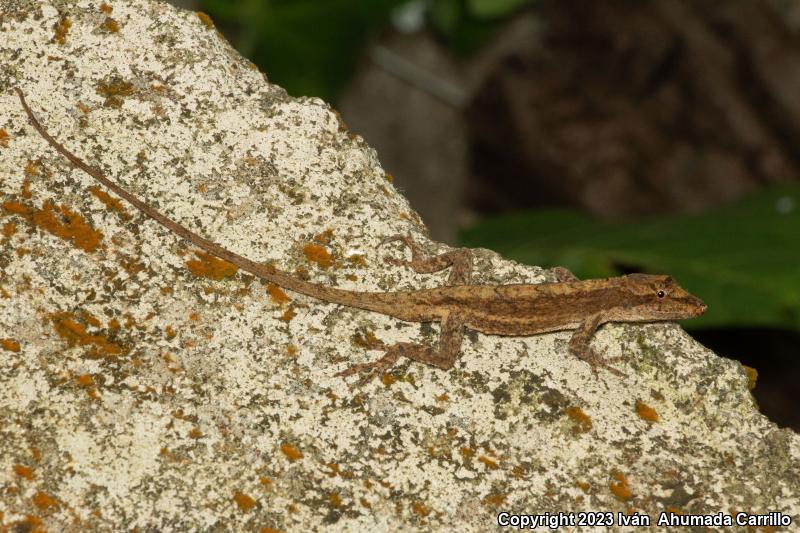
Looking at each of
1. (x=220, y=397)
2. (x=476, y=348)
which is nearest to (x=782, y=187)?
(x=476, y=348)

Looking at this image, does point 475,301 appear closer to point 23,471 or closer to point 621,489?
point 621,489

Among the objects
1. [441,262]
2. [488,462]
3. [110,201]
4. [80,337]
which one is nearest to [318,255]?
[441,262]

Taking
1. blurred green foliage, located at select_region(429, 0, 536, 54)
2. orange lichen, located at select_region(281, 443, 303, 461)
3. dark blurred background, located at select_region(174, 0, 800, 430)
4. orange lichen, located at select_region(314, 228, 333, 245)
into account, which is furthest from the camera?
blurred green foliage, located at select_region(429, 0, 536, 54)

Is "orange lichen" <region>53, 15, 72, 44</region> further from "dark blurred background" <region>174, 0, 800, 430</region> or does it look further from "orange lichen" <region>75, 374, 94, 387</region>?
"dark blurred background" <region>174, 0, 800, 430</region>

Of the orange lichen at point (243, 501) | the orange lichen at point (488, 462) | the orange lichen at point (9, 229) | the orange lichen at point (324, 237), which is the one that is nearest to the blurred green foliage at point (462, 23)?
the orange lichen at point (324, 237)

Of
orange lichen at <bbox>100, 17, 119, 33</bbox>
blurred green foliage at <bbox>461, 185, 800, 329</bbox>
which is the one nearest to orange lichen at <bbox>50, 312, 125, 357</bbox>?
orange lichen at <bbox>100, 17, 119, 33</bbox>

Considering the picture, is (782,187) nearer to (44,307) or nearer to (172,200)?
(172,200)
